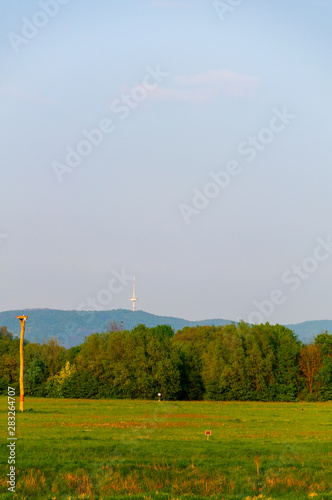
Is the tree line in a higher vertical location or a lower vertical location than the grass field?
higher

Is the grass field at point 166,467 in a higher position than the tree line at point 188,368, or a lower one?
lower

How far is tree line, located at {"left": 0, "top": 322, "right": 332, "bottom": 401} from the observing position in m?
92.2

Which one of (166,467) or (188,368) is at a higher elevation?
(188,368)

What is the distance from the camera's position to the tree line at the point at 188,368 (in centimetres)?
9225

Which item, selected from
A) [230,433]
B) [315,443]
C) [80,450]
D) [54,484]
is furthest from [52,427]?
[54,484]

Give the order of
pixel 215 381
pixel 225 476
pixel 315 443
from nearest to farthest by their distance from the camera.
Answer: pixel 225 476
pixel 315 443
pixel 215 381

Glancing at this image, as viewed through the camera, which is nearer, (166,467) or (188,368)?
(166,467)

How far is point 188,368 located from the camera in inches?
3878

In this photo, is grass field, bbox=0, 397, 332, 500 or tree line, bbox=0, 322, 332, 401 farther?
tree line, bbox=0, 322, 332, 401

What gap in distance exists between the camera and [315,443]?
29.5 m

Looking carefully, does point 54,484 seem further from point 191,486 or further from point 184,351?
point 184,351

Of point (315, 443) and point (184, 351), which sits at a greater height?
point (184, 351)

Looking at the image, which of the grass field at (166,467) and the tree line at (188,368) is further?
the tree line at (188,368)

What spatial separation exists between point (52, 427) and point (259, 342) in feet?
206
